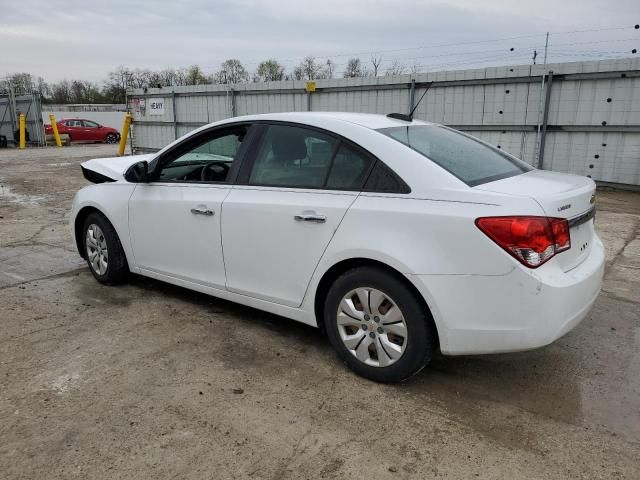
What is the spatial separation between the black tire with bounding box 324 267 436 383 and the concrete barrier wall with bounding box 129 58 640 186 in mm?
7790

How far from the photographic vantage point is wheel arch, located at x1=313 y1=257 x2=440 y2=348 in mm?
2854

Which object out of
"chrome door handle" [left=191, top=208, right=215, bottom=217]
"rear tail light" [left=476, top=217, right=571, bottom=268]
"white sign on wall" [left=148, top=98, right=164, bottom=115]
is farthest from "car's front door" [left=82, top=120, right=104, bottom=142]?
"rear tail light" [left=476, top=217, right=571, bottom=268]

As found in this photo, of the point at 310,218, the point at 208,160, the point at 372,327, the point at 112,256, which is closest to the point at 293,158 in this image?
the point at 310,218

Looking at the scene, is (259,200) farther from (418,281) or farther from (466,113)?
(466,113)

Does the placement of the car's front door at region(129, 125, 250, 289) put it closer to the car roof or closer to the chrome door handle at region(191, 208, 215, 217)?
the chrome door handle at region(191, 208, 215, 217)

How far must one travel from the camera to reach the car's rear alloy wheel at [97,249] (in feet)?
15.6

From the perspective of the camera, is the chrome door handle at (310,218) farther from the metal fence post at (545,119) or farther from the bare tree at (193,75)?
the bare tree at (193,75)

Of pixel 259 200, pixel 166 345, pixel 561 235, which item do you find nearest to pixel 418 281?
pixel 561 235

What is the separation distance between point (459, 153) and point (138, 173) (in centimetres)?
251

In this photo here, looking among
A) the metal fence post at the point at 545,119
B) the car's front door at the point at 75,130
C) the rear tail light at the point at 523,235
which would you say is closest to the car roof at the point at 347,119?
the rear tail light at the point at 523,235

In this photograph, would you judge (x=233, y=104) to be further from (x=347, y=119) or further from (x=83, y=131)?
(x=83, y=131)

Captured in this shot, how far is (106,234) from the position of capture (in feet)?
15.3

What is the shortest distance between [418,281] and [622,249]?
4.58 meters

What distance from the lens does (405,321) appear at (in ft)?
9.45
